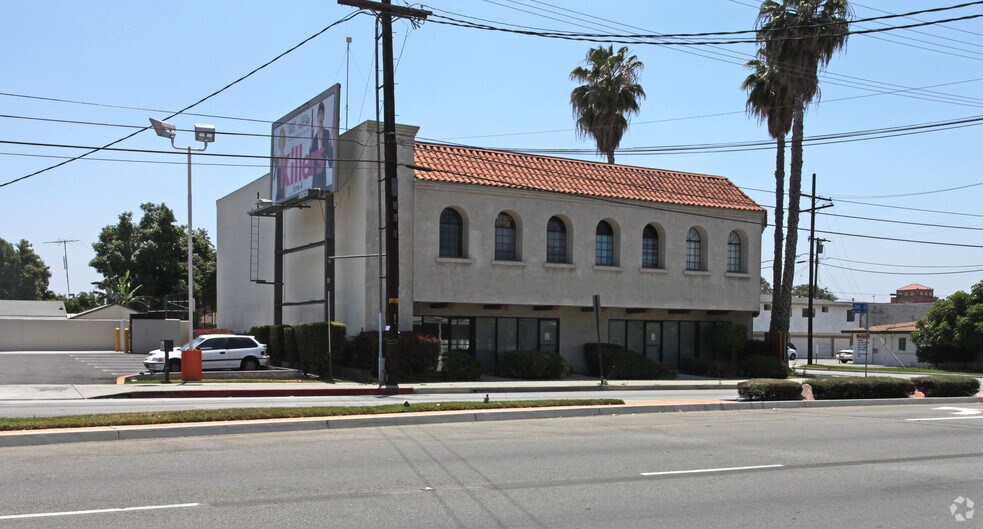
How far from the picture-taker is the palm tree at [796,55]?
3341 centimetres

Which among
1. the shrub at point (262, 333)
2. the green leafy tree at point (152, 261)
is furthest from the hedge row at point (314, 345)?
the green leafy tree at point (152, 261)

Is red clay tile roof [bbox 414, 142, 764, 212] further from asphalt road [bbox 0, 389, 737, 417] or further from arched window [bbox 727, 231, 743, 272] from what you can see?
asphalt road [bbox 0, 389, 737, 417]

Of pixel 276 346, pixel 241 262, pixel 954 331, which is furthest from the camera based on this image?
pixel 954 331

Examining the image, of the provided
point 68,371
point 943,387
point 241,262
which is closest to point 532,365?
point 943,387

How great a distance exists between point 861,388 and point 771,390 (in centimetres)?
304

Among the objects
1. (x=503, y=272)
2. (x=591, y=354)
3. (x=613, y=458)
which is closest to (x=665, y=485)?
(x=613, y=458)

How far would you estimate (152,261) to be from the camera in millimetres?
64688

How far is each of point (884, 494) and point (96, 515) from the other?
7556 mm

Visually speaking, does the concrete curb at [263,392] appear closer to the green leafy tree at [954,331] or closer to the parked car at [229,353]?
the parked car at [229,353]

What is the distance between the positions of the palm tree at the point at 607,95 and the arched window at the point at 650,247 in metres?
9.98

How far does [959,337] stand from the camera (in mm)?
50125

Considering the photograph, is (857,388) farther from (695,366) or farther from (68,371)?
(68,371)

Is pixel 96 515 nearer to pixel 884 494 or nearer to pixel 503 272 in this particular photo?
pixel 884 494

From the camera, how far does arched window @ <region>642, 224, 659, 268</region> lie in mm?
33969
